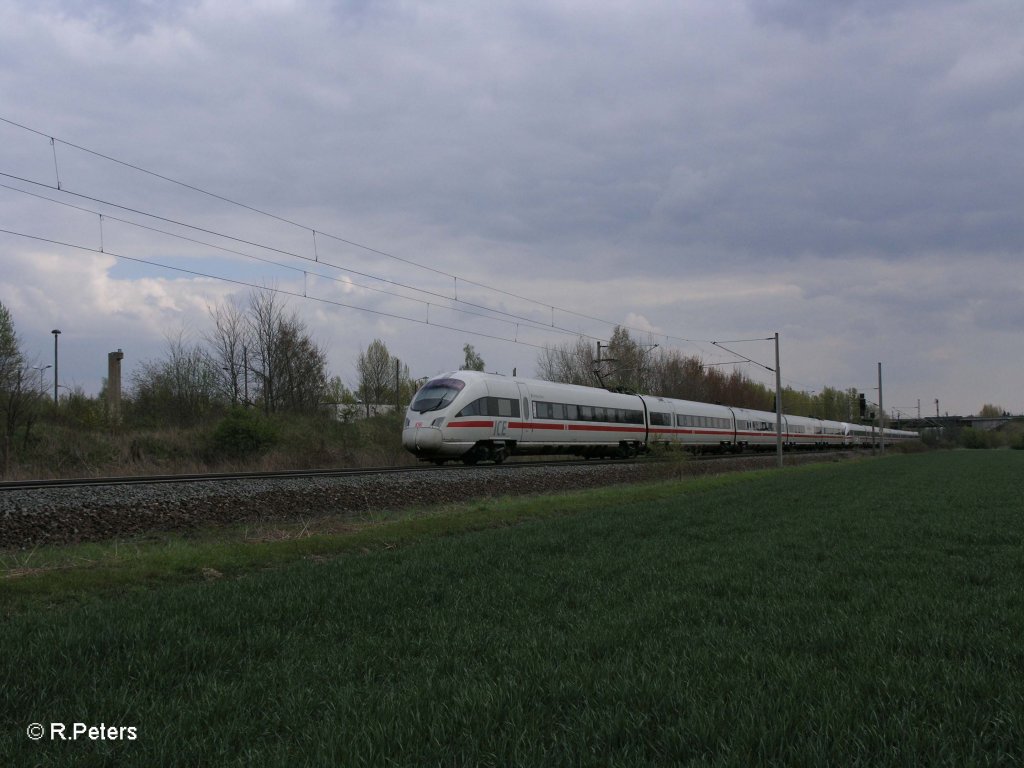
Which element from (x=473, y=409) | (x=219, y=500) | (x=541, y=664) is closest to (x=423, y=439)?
(x=473, y=409)

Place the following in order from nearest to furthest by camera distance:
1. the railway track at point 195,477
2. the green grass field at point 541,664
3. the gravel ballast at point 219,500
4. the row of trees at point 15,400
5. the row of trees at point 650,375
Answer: the green grass field at point 541,664 → the gravel ballast at point 219,500 → the railway track at point 195,477 → the row of trees at point 15,400 → the row of trees at point 650,375

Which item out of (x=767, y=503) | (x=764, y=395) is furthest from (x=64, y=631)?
(x=764, y=395)

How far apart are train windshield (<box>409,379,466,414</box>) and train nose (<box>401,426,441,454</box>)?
73 centimetres

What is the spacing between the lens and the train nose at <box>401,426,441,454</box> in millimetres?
25781

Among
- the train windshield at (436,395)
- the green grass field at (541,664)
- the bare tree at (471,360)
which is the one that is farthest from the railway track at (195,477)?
the bare tree at (471,360)

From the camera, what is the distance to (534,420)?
30141 mm

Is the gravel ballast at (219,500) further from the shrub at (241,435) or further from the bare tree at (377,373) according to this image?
the bare tree at (377,373)

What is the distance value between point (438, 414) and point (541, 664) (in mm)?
21597

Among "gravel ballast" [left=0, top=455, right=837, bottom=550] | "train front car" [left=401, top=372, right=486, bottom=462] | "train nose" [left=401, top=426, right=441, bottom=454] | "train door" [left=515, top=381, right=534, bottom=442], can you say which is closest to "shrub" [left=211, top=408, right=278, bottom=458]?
"train front car" [left=401, top=372, right=486, bottom=462]

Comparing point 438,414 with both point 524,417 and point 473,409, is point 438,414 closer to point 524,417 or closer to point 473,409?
point 473,409

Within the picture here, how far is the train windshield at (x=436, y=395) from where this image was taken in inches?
1030

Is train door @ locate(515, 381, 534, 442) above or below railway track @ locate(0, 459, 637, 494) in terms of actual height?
above

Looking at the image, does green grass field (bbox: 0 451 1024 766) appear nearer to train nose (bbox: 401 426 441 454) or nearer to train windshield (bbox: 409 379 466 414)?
train nose (bbox: 401 426 441 454)

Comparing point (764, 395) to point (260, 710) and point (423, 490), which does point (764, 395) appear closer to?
point (423, 490)
